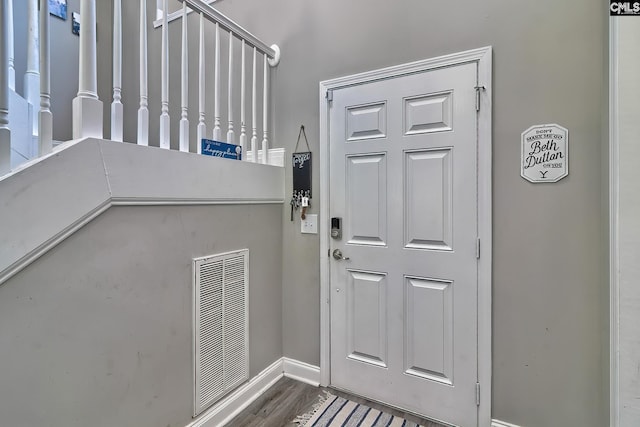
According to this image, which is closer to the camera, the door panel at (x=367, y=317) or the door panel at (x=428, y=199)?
the door panel at (x=428, y=199)

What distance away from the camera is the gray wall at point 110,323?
100cm

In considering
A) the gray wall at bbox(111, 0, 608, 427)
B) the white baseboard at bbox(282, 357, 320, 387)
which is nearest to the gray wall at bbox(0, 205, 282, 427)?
the white baseboard at bbox(282, 357, 320, 387)

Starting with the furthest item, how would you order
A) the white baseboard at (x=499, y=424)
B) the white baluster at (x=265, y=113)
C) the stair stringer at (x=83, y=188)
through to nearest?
the white baluster at (x=265, y=113)
the white baseboard at (x=499, y=424)
the stair stringer at (x=83, y=188)

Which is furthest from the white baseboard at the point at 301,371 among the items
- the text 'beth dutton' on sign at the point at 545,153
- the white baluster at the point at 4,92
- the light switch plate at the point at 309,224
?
the white baluster at the point at 4,92

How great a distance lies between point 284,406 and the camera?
1900mm

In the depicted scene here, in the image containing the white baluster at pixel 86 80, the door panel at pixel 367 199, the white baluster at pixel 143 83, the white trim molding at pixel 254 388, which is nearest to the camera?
the white baluster at pixel 86 80

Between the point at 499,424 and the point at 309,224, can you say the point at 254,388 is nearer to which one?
the point at 309,224

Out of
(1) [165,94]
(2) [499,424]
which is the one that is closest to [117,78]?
(1) [165,94]

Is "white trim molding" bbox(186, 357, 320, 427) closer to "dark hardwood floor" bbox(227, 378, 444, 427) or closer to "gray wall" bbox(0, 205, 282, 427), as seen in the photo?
"dark hardwood floor" bbox(227, 378, 444, 427)

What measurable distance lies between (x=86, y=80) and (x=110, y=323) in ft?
3.22

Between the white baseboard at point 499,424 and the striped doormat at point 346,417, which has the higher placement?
the white baseboard at point 499,424

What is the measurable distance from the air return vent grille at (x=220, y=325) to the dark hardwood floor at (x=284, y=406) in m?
0.19

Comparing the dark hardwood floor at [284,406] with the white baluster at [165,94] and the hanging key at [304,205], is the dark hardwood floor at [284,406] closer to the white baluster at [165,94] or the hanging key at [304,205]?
the hanging key at [304,205]

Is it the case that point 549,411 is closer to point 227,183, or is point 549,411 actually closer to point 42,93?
point 227,183
